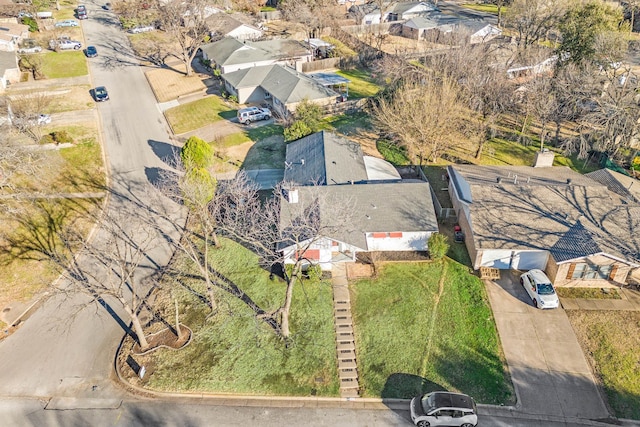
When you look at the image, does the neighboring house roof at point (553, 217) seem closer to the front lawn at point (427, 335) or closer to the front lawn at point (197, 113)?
the front lawn at point (427, 335)

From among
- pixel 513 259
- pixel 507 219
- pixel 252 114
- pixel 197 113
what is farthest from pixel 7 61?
pixel 513 259

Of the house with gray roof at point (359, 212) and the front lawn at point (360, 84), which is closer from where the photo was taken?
the house with gray roof at point (359, 212)

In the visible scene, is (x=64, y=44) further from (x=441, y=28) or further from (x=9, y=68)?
(x=441, y=28)

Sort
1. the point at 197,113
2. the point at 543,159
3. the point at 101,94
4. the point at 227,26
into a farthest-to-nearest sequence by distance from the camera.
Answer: the point at 227,26 < the point at 101,94 < the point at 197,113 < the point at 543,159

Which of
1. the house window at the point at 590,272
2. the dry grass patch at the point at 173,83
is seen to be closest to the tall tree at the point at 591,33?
the house window at the point at 590,272

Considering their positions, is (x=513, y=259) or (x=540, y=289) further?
(x=513, y=259)
